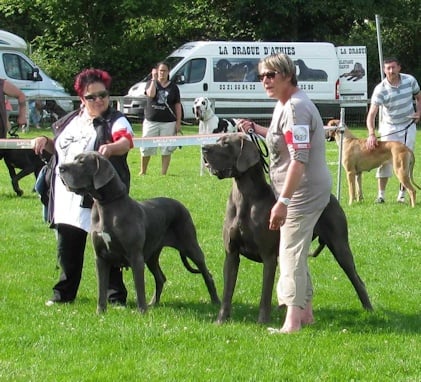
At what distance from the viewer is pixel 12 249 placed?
9.06 meters

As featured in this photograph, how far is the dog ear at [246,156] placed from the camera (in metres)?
5.98

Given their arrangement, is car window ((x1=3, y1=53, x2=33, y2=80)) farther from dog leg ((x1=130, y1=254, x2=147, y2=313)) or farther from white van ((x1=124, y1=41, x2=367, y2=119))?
dog leg ((x1=130, y1=254, x2=147, y2=313))

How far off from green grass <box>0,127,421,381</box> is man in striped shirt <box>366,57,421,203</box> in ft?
9.91

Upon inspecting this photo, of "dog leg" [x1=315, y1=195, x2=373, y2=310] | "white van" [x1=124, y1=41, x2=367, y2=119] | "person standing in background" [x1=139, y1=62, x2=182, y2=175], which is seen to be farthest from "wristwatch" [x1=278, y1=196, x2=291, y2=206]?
"white van" [x1=124, y1=41, x2=367, y2=119]

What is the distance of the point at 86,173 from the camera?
602 centimetres

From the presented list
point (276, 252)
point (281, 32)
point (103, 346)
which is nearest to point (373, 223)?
point (276, 252)

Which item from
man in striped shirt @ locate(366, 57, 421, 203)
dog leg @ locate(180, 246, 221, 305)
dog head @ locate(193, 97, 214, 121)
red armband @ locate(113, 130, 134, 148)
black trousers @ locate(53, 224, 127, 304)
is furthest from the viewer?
dog head @ locate(193, 97, 214, 121)

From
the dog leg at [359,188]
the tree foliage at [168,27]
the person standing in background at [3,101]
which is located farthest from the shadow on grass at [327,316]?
the tree foliage at [168,27]

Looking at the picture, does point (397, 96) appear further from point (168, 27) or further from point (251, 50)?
point (168, 27)

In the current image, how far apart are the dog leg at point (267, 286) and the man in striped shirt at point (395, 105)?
6494mm

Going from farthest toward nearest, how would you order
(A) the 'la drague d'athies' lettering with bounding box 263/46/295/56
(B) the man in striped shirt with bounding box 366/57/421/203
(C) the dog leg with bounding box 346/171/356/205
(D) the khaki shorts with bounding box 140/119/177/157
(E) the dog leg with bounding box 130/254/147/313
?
1. (A) the 'la drague d'athies' lettering with bounding box 263/46/295/56
2. (D) the khaki shorts with bounding box 140/119/177/157
3. (C) the dog leg with bounding box 346/171/356/205
4. (B) the man in striped shirt with bounding box 366/57/421/203
5. (E) the dog leg with bounding box 130/254/147/313

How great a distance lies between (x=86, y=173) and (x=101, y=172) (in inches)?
4.3

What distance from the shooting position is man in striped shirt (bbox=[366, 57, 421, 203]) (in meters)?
12.2

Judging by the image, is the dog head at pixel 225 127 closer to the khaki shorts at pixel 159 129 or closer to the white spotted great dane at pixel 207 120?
the white spotted great dane at pixel 207 120
